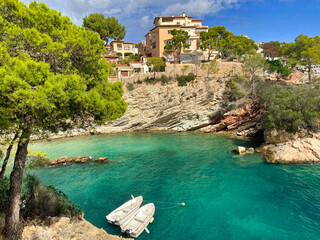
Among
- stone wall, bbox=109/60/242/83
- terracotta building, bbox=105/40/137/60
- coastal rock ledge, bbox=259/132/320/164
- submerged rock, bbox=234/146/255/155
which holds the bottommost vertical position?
submerged rock, bbox=234/146/255/155

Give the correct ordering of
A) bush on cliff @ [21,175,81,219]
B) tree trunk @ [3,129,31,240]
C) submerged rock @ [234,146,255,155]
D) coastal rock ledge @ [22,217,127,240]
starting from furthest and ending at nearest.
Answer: submerged rock @ [234,146,255,155], bush on cliff @ [21,175,81,219], coastal rock ledge @ [22,217,127,240], tree trunk @ [3,129,31,240]

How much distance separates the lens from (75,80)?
8422mm

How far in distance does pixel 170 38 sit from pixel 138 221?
180 feet

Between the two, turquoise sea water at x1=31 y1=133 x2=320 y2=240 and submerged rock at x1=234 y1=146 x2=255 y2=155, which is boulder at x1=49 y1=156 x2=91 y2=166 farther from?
submerged rock at x1=234 y1=146 x2=255 y2=155

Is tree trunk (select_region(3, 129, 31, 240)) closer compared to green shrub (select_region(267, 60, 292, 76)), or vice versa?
tree trunk (select_region(3, 129, 31, 240))

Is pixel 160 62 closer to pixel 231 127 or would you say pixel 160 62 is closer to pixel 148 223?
pixel 231 127

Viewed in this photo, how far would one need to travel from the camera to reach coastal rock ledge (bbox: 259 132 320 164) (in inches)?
899

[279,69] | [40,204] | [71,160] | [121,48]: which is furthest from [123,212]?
[121,48]

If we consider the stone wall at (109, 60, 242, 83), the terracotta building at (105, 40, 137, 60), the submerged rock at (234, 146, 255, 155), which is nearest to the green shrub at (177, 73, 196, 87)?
the stone wall at (109, 60, 242, 83)

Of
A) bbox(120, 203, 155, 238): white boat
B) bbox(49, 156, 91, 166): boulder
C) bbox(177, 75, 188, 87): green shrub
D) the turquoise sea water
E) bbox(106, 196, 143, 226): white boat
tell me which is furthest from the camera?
bbox(177, 75, 188, 87): green shrub

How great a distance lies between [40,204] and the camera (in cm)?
1064

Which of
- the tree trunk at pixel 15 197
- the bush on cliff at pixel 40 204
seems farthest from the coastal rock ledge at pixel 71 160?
the tree trunk at pixel 15 197

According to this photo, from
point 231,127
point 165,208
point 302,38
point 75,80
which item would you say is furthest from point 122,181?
point 302,38

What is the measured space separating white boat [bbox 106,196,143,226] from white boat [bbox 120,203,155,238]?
0.32 meters
